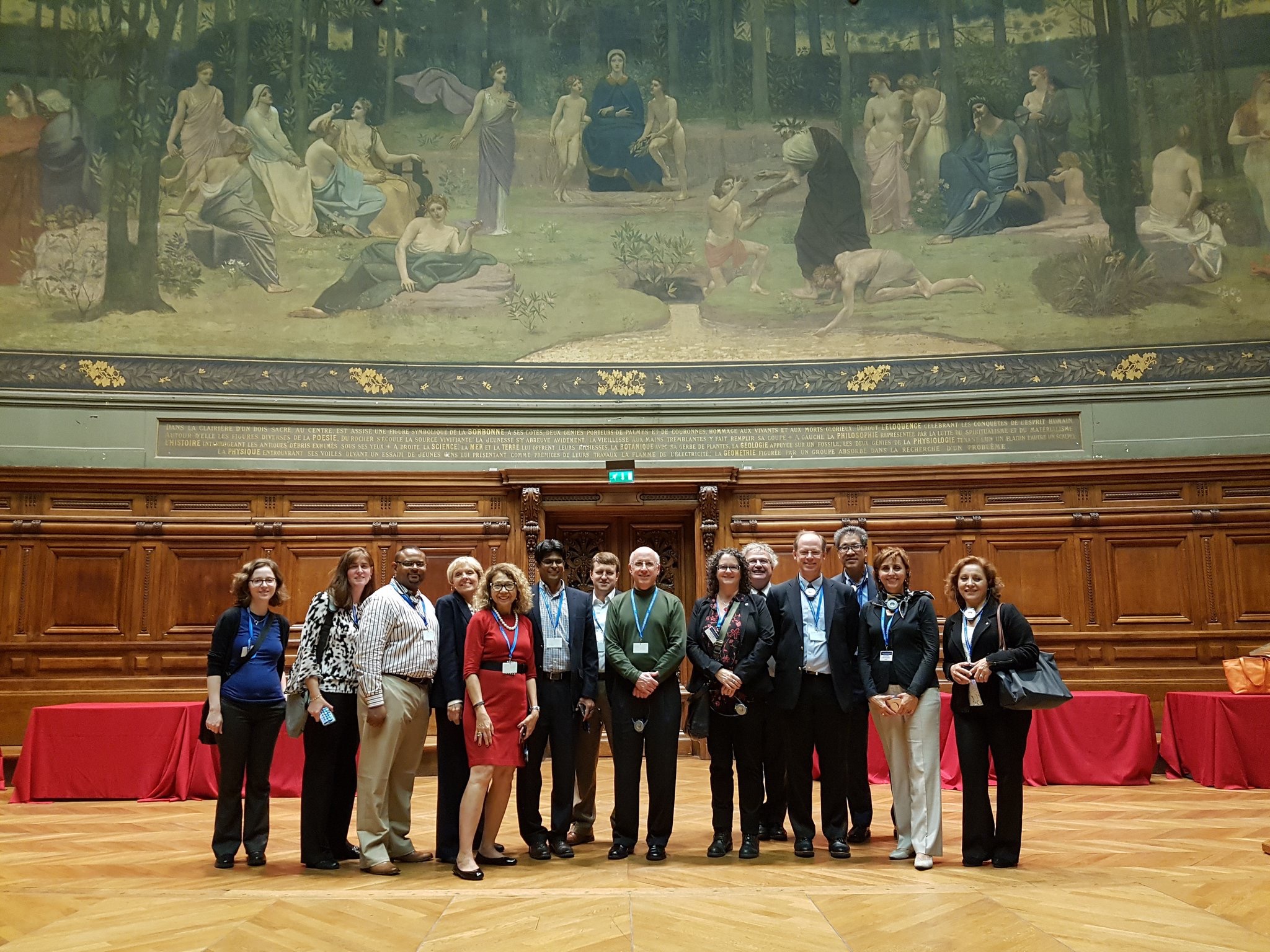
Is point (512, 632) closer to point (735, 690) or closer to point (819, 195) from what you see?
point (735, 690)

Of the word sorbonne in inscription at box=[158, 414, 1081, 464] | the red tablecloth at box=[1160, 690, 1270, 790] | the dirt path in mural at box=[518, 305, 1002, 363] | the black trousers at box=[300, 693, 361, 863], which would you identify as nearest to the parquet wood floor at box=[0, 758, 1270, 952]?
the black trousers at box=[300, 693, 361, 863]

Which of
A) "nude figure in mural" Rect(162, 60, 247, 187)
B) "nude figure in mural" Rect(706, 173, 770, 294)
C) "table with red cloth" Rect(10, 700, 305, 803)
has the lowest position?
"table with red cloth" Rect(10, 700, 305, 803)

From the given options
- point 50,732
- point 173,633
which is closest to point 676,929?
point 50,732

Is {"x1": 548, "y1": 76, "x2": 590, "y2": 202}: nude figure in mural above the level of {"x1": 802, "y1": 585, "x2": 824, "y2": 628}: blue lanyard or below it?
above

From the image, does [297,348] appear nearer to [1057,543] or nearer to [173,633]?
[173,633]

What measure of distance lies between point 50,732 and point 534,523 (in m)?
4.62

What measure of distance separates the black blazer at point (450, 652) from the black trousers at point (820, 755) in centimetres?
180

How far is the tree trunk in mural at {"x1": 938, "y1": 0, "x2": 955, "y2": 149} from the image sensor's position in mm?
11406

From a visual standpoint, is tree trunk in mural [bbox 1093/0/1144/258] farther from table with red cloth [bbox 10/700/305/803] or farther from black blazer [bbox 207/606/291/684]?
table with red cloth [bbox 10/700/305/803]

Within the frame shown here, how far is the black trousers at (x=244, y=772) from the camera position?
5.10 meters

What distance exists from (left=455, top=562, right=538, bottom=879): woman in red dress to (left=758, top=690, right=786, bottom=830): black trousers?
50.9 inches

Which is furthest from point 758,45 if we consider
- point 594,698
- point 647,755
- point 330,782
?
point 330,782

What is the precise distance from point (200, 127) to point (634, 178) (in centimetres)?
489

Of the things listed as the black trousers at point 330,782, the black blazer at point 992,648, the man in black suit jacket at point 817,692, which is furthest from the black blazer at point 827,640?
the black trousers at point 330,782
